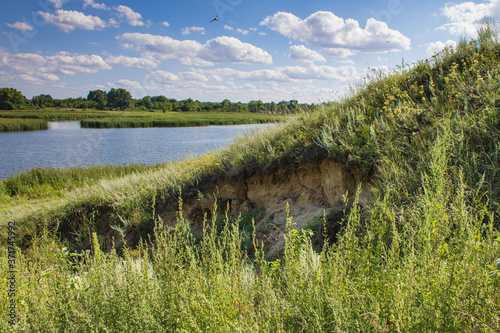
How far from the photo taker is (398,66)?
7.12 metres

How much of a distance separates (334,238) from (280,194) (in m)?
2.06

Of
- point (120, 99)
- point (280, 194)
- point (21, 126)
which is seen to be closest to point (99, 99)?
point (120, 99)

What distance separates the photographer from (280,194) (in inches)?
261

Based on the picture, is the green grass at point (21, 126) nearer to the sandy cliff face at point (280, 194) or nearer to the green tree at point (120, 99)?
the green tree at point (120, 99)

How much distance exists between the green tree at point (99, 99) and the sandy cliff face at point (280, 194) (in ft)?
304

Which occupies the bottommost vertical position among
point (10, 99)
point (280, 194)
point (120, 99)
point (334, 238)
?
point (334, 238)

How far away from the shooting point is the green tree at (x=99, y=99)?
8931 centimetres

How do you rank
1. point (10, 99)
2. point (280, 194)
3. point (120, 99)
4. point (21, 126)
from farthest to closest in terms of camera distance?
point (120, 99) → point (10, 99) → point (21, 126) → point (280, 194)

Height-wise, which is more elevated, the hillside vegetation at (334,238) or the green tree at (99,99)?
the green tree at (99,99)

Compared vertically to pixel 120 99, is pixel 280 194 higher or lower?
lower

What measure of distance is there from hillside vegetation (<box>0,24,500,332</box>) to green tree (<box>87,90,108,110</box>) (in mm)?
89317

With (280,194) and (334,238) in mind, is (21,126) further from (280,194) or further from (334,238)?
(334,238)

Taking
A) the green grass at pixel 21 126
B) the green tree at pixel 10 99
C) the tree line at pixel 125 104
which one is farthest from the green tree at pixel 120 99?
the green grass at pixel 21 126

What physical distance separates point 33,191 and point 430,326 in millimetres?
15121
